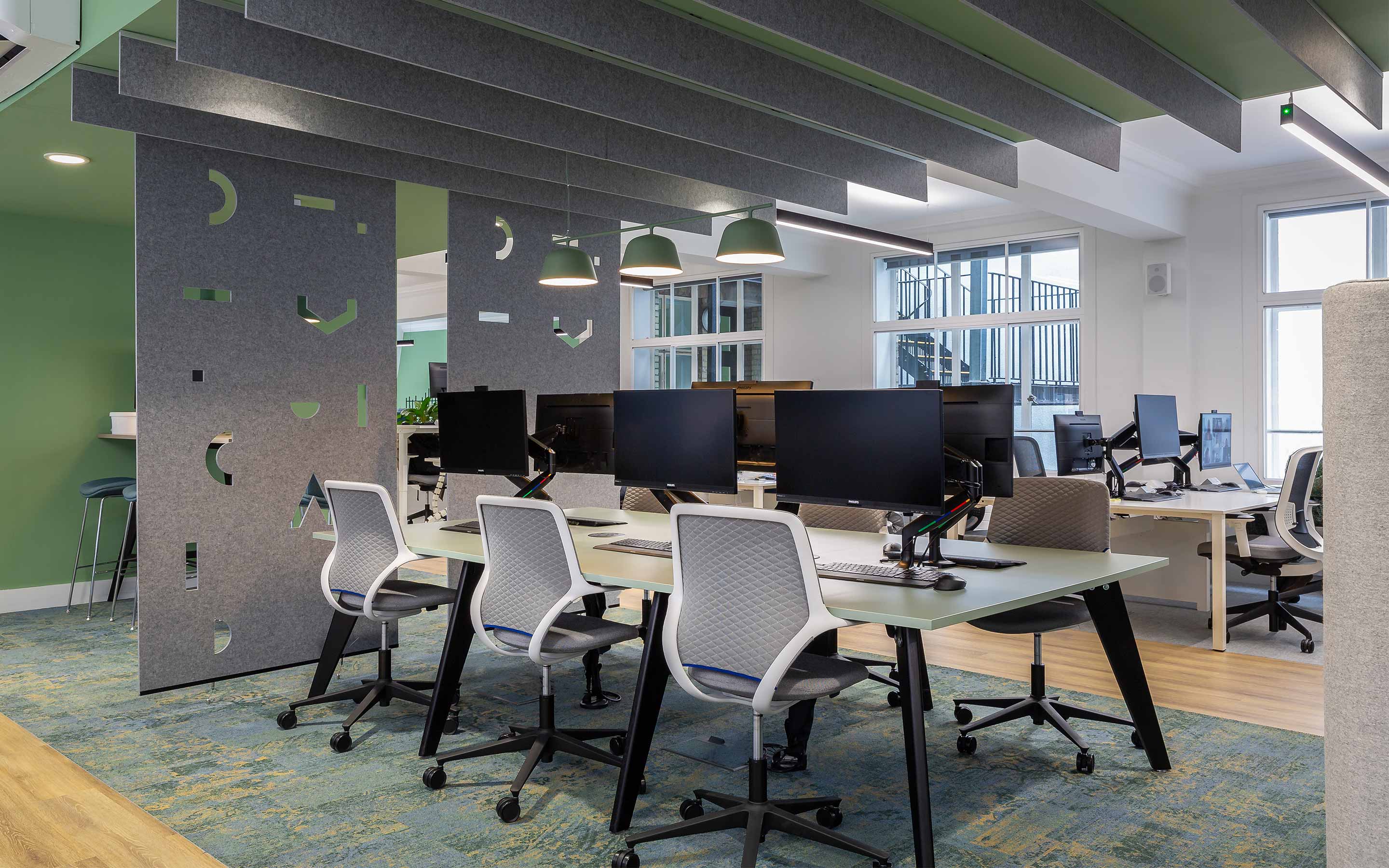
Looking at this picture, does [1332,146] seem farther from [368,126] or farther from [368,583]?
[368,583]

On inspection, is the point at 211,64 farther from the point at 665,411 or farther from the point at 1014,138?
the point at 1014,138

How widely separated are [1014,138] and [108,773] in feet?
15.8

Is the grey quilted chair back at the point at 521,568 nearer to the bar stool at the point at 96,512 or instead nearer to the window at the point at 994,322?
the bar stool at the point at 96,512

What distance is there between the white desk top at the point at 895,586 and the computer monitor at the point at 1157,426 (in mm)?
2448

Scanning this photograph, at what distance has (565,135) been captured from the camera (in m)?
4.29

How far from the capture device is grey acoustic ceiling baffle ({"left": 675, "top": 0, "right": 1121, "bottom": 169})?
3139 mm

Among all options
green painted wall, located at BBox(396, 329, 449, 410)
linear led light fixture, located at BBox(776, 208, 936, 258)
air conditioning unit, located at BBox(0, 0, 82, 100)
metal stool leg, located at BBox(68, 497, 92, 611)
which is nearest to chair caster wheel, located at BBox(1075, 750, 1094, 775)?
air conditioning unit, located at BBox(0, 0, 82, 100)

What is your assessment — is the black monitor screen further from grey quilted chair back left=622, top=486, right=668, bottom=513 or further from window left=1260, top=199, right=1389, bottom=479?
window left=1260, top=199, right=1389, bottom=479

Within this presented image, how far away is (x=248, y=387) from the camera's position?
4.55 meters

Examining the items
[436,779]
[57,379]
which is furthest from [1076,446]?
[57,379]

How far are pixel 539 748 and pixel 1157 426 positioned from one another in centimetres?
441

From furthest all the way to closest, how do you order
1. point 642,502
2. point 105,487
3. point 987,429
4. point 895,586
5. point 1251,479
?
1. point 1251,479
2. point 105,487
3. point 642,502
4. point 987,429
5. point 895,586

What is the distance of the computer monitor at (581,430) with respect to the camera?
4.25 metres

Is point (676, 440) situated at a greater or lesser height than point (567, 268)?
lesser
